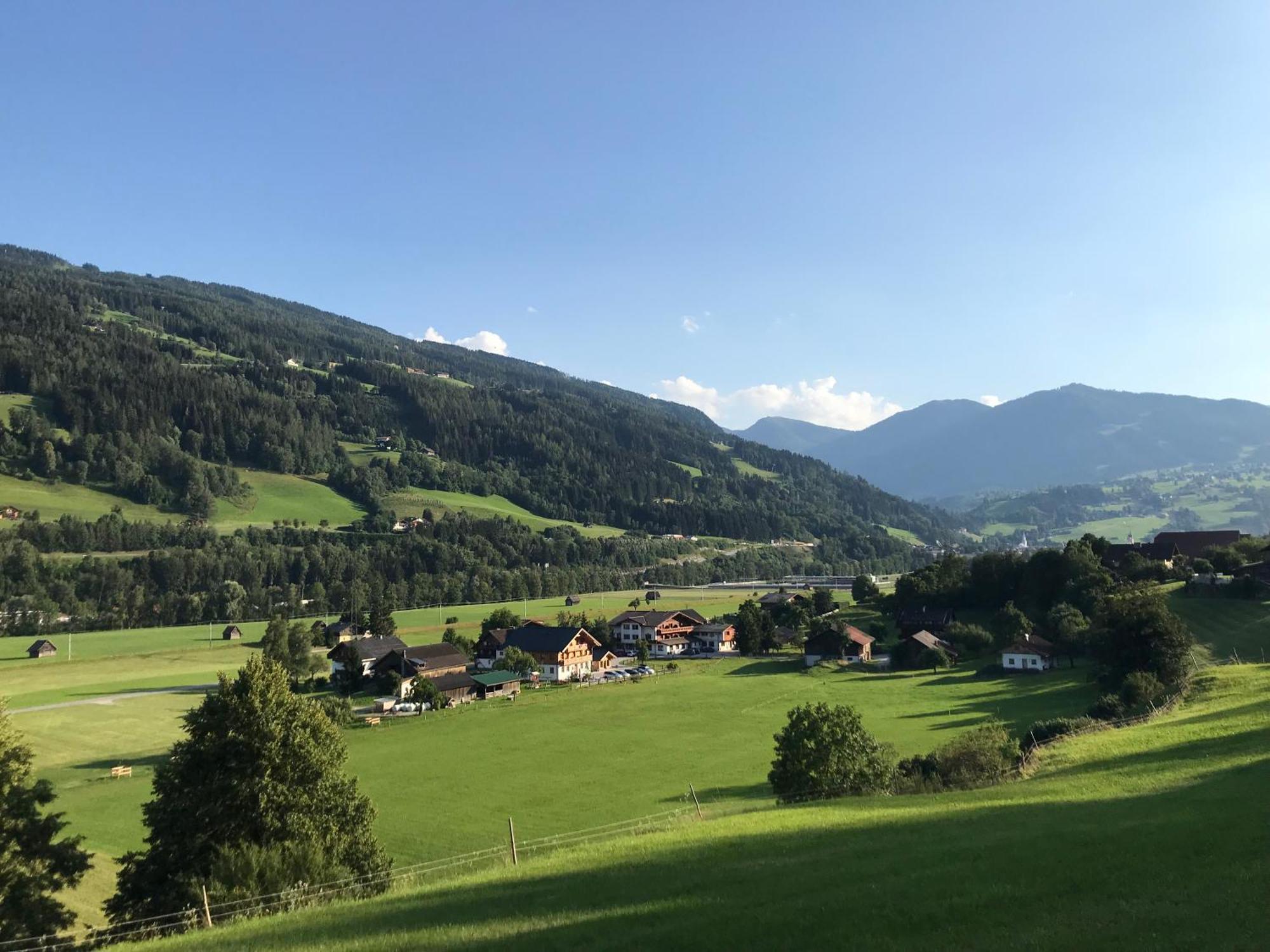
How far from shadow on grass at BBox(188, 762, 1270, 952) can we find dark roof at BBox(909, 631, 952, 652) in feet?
180

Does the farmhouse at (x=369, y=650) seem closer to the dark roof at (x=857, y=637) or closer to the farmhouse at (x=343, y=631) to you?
the farmhouse at (x=343, y=631)

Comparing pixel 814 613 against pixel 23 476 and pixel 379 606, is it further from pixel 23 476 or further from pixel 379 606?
pixel 23 476

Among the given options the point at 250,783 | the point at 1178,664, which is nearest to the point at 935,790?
the point at 250,783

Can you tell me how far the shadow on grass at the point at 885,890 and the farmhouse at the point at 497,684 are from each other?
53.4 meters

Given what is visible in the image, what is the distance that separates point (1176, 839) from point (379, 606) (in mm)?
93925

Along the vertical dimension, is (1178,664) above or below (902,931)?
below

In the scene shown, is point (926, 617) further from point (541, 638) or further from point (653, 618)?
point (541, 638)

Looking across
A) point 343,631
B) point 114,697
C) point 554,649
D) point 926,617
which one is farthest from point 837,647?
point 114,697

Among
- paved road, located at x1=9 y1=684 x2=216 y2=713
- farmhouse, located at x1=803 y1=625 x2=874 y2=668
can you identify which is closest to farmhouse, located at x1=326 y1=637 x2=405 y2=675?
paved road, located at x1=9 y1=684 x2=216 y2=713

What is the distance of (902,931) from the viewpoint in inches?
433

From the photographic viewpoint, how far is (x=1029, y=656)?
208 feet

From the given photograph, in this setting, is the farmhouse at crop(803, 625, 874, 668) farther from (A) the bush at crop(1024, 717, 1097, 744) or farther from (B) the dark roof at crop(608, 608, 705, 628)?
(A) the bush at crop(1024, 717, 1097, 744)

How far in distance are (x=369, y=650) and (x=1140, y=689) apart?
67.4 meters

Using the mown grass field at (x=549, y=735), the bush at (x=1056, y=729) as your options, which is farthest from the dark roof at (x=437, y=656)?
the bush at (x=1056, y=729)
